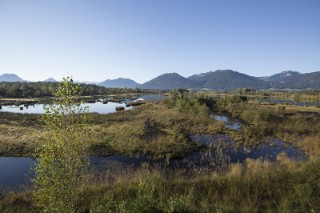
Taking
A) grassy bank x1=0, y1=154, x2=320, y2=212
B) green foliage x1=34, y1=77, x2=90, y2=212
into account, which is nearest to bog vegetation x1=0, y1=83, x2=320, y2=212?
grassy bank x1=0, y1=154, x2=320, y2=212

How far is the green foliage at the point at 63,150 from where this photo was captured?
7.44m

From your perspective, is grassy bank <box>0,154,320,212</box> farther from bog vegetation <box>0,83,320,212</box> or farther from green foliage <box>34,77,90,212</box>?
green foliage <box>34,77,90,212</box>

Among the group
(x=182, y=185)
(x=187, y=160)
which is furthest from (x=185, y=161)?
(x=182, y=185)

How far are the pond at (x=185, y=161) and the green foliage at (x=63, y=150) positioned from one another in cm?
1002

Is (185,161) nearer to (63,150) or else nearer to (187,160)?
(187,160)

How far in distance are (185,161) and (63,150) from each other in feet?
53.3

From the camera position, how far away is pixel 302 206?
9320 mm

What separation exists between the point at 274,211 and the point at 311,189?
2301mm

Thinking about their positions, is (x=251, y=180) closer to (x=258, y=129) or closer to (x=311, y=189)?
(x=311, y=189)

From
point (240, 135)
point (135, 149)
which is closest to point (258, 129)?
point (240, 135)

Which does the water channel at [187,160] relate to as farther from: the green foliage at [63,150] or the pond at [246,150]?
the green foliage at [63,150]

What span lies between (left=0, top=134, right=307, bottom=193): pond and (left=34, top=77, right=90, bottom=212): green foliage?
10.0 m

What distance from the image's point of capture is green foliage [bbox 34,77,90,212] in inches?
293

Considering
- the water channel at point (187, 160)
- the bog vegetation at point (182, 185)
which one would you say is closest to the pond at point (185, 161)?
the water channel at point (187, 160)
